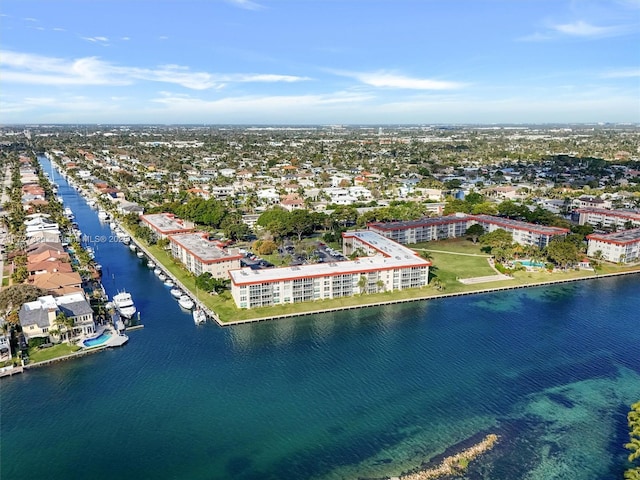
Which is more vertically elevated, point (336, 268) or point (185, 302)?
point (336, 268)

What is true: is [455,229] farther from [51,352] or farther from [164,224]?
[51,352]

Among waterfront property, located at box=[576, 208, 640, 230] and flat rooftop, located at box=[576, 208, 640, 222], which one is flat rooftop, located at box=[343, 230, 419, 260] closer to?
waterfront property, located at box=[576, 208, 640, 230]

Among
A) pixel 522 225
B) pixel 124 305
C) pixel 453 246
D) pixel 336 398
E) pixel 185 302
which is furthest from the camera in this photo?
pixel 453 246

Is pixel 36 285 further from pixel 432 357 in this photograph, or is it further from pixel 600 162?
pixel 600 162

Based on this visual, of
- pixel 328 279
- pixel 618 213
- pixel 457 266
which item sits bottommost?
pixel 457 266

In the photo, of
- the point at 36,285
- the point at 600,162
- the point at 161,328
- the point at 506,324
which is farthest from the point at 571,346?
the point at 600,162

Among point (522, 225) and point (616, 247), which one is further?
point (522, 225)

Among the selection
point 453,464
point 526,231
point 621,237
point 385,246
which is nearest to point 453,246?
point 526,231

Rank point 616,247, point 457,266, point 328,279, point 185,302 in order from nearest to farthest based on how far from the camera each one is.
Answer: point 185,302
point 328,279
point 457,266
point 616,247
